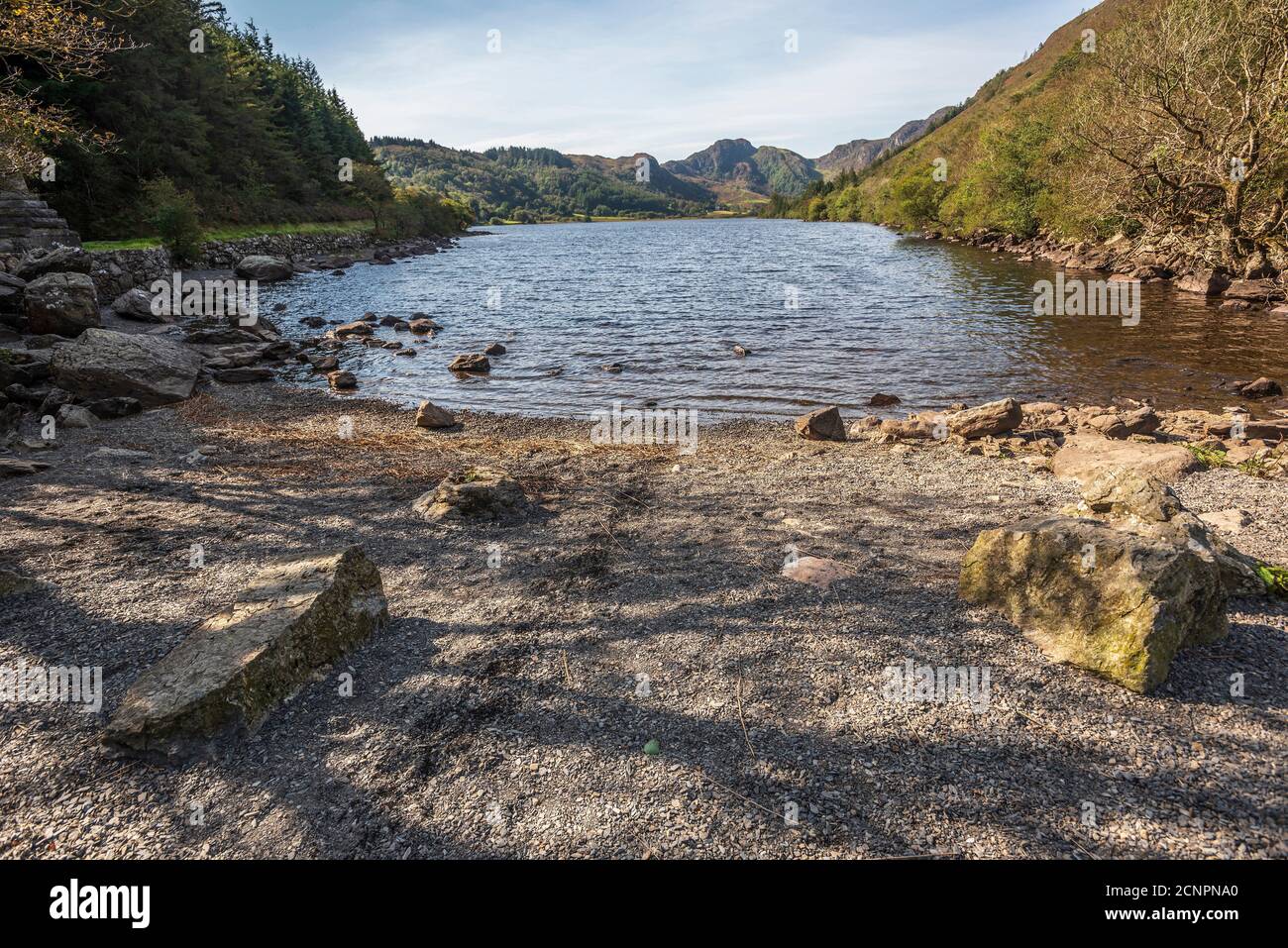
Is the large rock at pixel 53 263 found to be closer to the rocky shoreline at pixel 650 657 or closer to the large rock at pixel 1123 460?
the rocky shoreline at pixel 650 657

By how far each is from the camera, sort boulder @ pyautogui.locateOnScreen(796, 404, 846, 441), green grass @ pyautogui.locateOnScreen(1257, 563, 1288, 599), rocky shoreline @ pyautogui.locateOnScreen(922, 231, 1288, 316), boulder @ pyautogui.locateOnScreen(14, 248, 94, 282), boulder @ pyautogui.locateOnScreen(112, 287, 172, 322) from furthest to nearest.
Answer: rocky shoreline @ pyautogui.locateOnScreen(922, 231, 1288, 316) → boulder @ pyautogui.locateOnScreen(112, 287, 172, 322) → boulder @ pyautogui.locateOnScreen(14, 248, 94, 282) → boulder @ pyautogui.locateOnScreen(796, 404, 846, 441) → green grass @ pyautogui.locateOnScreen(1257, 563, 1288, 599)

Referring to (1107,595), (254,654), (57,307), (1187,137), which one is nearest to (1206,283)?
(1187,137)

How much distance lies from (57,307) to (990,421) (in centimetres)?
3032

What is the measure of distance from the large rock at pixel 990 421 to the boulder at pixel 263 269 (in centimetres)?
5664

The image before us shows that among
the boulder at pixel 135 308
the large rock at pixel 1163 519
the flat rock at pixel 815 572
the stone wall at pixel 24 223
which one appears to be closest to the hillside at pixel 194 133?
the stone wall at pixel 24 223

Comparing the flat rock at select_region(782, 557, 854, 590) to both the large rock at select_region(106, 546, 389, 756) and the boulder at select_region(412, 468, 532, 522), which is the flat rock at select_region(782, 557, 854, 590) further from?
the large rock at select_region(106, 546, 389, 756)

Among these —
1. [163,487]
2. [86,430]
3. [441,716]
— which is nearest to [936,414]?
[441,716]

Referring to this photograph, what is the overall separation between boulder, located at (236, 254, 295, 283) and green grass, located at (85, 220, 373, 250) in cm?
338

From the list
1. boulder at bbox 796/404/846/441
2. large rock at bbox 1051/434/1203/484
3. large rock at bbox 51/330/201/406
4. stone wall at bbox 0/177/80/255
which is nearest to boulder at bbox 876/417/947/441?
boulder at bbox 796/404/846/441

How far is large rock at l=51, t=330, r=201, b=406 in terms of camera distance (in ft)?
57.4

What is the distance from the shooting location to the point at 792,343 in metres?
29.0

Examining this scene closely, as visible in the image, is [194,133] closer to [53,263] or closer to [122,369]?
[53,263]

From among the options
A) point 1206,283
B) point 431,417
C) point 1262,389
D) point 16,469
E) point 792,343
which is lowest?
point 16,469
